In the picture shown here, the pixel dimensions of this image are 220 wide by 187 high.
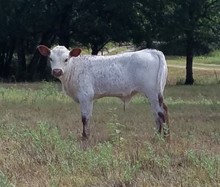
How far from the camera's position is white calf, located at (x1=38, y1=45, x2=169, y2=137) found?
11242mm

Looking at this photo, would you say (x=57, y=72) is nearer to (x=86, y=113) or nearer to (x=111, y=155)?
(x=86, y=113)

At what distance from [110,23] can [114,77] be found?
26.1 m

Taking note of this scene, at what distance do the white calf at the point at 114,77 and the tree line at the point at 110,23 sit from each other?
78.9 ft

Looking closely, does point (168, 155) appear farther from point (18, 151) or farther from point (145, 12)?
point (145, 12)

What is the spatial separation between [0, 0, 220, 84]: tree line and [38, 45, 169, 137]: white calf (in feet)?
78.9

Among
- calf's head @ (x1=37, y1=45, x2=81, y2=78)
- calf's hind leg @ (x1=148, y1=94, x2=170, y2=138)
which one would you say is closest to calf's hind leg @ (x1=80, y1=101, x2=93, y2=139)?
calf's head @ (x1=37, y1=45, x2=81, y2=78)

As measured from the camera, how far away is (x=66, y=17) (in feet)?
123

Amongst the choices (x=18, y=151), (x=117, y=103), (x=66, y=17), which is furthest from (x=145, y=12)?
(x=18, y=151)

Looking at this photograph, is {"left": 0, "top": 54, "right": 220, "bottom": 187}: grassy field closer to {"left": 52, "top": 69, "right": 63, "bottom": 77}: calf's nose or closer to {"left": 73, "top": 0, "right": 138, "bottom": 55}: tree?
{"left": 52, "top": 69, "right": 63, "bottom": 77}: calf's nose

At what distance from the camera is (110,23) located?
3716 centimetres

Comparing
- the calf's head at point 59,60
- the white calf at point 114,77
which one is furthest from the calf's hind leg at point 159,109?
the calf's head at point 59,60

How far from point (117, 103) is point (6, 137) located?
7759mm

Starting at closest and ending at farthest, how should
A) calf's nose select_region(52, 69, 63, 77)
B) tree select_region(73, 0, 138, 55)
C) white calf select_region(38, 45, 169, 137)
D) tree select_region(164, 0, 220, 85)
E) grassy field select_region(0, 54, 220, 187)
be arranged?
grassy field select_region(0, 54, 220, 187) < calf's nose select_region(52, 69, 63, 77) < white calf select_region(38, 45, 169, 137) < tree select_region(164, 0, 220, 85) < tree select_region(73, 0, 138, 55)

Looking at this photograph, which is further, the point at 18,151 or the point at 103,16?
the point at 103,16
